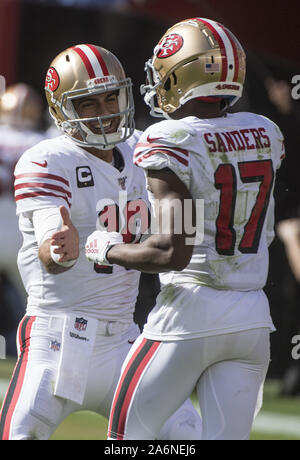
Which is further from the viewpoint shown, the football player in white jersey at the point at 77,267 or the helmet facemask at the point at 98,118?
the helmet facemask at the point at 98,118

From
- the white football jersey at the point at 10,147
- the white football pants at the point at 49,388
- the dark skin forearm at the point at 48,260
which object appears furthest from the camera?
the white football jersey at the point at 10,147

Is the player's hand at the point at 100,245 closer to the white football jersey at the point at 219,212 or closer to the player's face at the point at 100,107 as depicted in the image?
the white football jersey at the point at 219,212

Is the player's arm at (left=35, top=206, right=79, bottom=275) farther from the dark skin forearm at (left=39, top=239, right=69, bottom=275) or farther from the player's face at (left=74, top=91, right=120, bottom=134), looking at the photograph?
the player's face at (left=74, top=91, right=120, bottom=134)

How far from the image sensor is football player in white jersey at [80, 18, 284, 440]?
2615 mm

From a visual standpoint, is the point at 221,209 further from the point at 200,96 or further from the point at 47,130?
the point at 47,130

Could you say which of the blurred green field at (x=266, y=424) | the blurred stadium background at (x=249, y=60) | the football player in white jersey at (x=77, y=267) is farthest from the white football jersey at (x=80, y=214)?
the blurred green field at (x=266, y=424)

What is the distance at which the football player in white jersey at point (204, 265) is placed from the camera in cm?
262

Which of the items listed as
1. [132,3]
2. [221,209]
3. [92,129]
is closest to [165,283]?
[221,209]

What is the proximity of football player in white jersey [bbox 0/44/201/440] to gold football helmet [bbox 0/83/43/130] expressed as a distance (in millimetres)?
3837

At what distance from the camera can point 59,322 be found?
314cm

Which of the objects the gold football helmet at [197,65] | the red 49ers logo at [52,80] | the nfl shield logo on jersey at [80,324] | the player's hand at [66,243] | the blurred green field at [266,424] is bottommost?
the blurred green field at [266,424]

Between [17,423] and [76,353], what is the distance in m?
0.29

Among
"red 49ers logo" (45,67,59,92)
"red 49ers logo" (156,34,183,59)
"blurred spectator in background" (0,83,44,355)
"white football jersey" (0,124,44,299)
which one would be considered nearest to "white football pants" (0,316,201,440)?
"red 49ers logo" (45,67,59,92)

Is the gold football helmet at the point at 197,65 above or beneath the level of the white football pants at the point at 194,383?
above
